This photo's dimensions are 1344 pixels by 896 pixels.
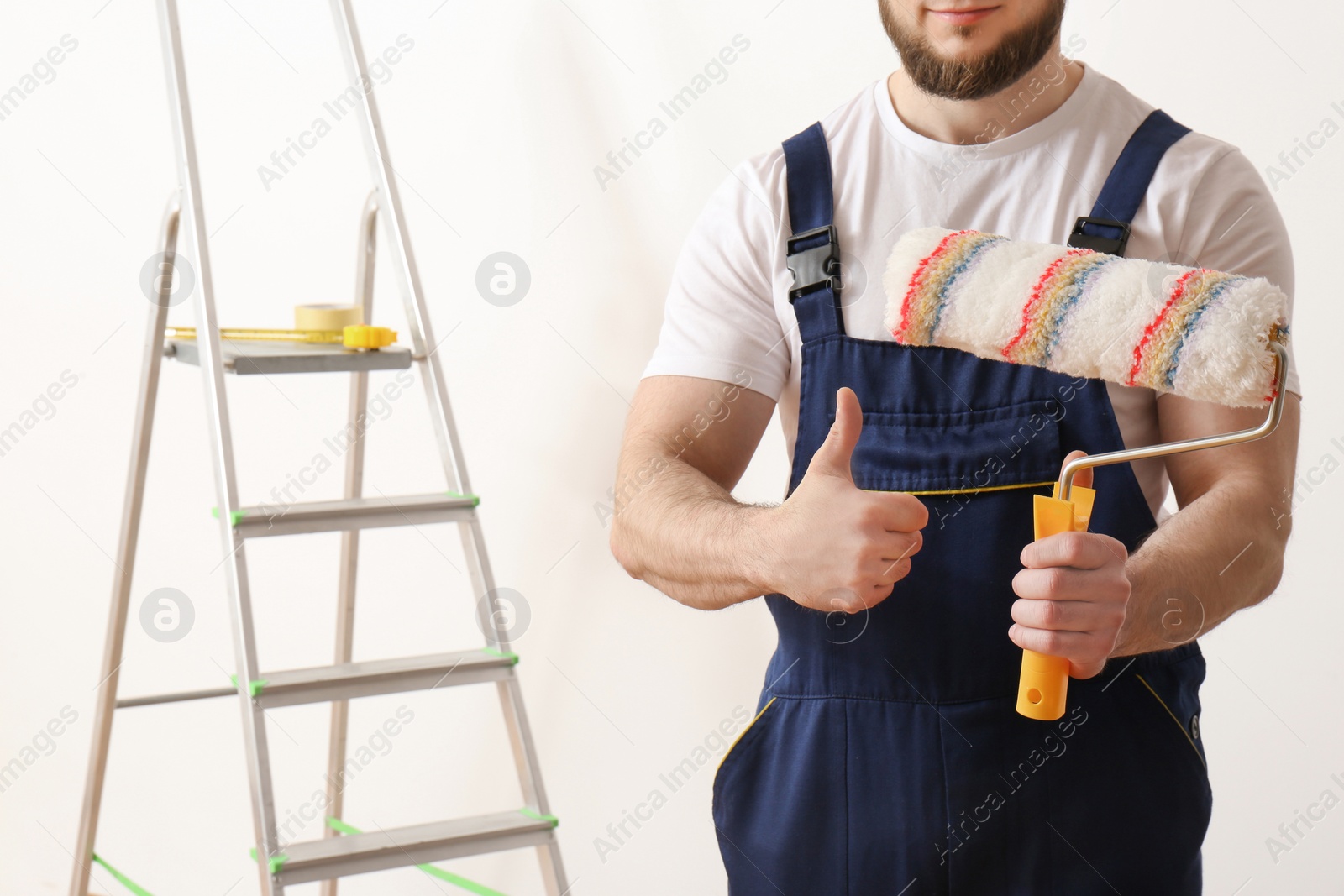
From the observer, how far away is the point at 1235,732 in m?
1.62

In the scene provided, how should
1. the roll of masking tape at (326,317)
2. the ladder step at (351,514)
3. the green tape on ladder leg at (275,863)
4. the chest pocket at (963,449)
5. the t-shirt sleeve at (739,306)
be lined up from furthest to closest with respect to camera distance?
1. the roll of masking tape at (326,317)
2. the ladder step at (351,514)
3. the green tape on ladder leg at (275,863)
4. the t-shirt sleeve at (739,306)
5. the chest pocket at (963,449)

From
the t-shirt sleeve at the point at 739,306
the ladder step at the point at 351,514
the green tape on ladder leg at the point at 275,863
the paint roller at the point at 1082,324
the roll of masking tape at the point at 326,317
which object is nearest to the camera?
the paint roller at the point at 1082,324

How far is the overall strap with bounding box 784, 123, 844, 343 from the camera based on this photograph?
3.62ft

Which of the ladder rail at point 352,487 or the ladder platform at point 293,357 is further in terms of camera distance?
the ladder rail at point 352,487

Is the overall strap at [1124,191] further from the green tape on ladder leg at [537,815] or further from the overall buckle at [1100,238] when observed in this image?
the green tape on ladder leg at [537,815]

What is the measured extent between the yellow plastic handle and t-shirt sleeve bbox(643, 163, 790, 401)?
389 millimetres

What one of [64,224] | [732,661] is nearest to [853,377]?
[732,661]

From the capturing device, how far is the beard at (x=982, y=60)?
108 cm

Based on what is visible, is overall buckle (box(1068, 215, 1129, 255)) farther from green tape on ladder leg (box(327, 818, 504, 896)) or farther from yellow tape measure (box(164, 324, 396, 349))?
green tape on ladder leg (box(327, 818, 504, 896))

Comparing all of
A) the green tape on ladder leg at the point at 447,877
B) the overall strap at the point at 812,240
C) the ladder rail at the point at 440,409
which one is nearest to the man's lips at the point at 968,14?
the overall strap at the point at 812,240

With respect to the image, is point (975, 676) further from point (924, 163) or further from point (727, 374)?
point (924, 163)

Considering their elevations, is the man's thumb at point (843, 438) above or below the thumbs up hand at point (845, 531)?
above

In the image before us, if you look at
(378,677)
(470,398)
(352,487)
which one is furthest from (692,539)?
(470,398)

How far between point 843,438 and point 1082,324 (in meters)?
0.19
